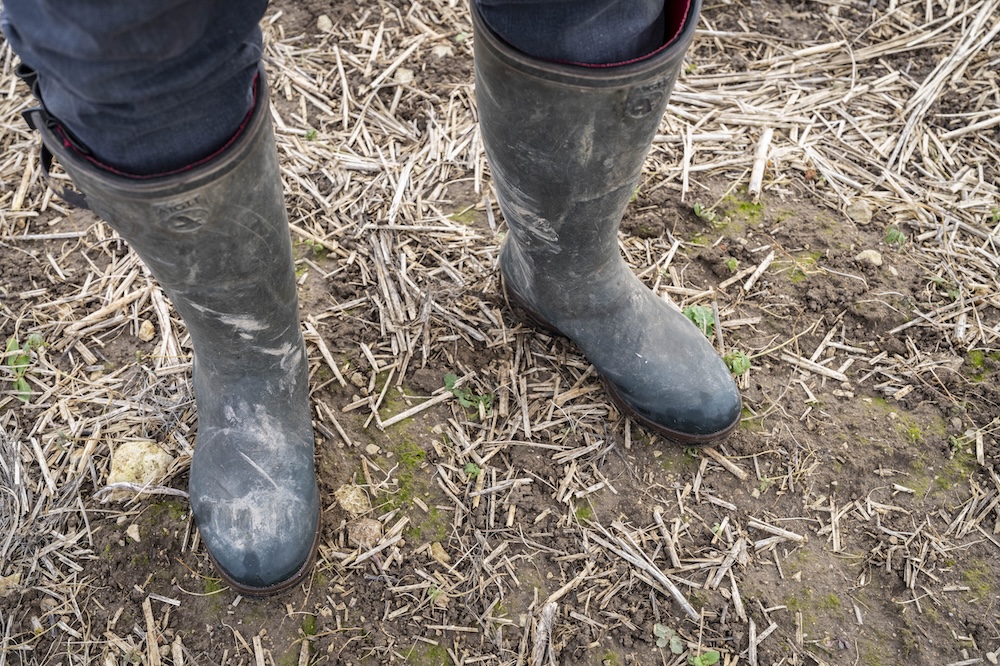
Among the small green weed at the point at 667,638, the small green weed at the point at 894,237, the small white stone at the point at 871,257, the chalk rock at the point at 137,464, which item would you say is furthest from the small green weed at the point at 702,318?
the chalk rock at the point at 137,464

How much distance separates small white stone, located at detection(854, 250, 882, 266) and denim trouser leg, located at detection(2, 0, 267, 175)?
165cm

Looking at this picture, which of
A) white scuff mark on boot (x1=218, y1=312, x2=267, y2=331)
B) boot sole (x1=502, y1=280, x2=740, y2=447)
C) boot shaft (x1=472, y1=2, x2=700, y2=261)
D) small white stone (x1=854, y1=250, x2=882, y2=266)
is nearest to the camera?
boot shaft (x1=472, y1=2, x2=700, y2=261)

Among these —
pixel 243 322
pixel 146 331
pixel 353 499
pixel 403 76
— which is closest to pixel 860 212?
pixel 403 76

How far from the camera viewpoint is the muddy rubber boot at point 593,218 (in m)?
1.20

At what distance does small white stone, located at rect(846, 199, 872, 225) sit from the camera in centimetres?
213

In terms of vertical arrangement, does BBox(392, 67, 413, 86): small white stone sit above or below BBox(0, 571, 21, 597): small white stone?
above

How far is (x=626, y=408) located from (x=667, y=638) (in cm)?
50

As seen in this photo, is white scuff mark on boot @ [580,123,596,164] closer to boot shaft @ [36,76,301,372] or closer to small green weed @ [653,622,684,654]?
boot shaft @ [36,76,301,372]

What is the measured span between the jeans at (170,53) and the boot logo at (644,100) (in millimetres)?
58

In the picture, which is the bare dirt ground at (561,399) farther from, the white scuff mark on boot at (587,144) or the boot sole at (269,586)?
the white scuff mark on boot at (587,144)

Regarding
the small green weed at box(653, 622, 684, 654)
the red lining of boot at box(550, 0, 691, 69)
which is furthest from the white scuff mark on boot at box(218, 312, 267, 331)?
the small green weed at box(653, 622, 684, 654)

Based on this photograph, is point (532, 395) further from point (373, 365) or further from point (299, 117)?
point (299, 117)

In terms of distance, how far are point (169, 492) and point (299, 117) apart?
1.25m


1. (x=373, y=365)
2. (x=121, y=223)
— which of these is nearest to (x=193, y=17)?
(x=121, y=223)
